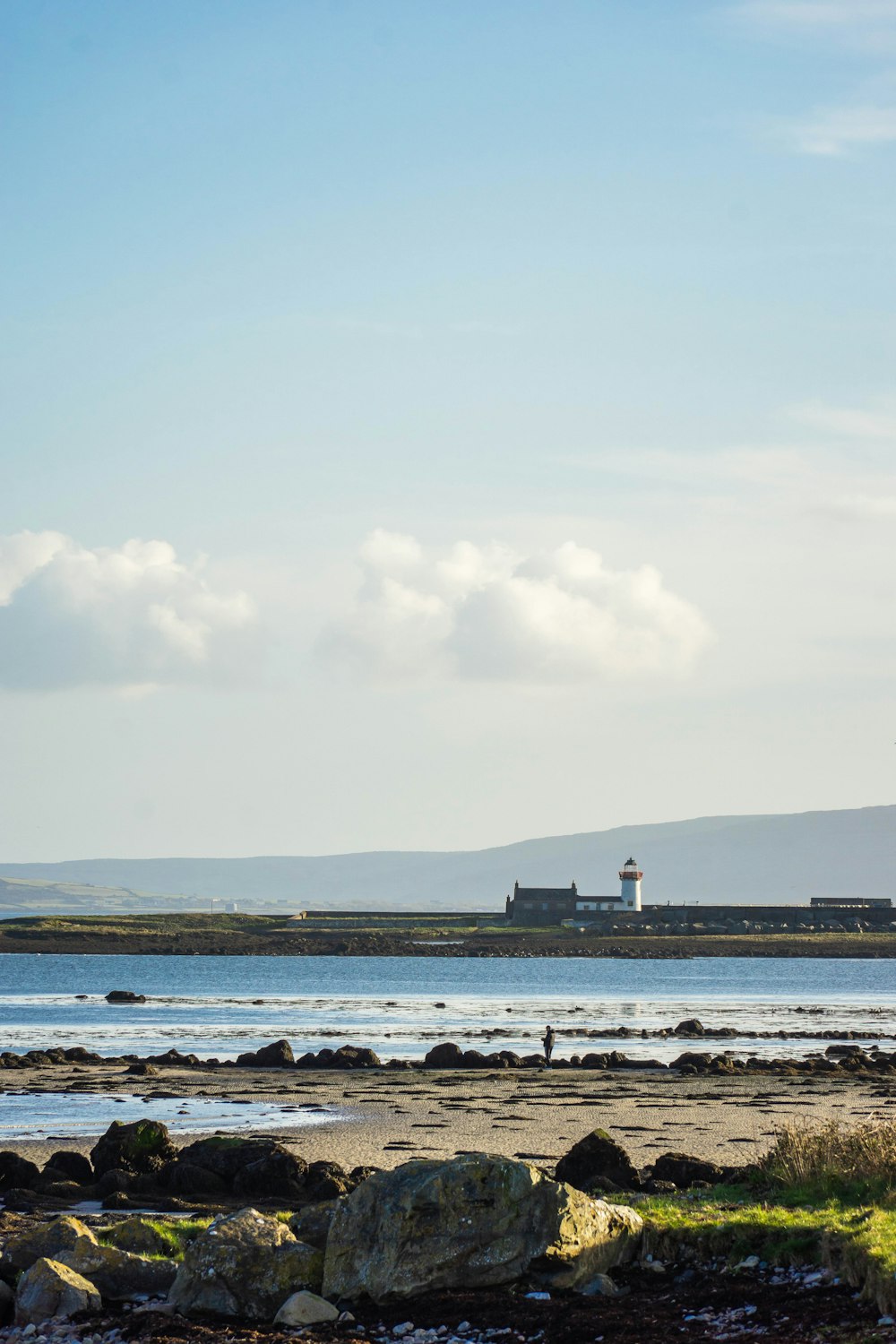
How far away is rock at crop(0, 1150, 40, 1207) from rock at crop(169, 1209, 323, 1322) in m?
7.50

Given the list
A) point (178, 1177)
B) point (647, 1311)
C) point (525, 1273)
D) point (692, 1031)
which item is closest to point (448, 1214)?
point (525, 1273)

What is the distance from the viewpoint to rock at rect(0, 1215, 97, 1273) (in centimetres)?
1549

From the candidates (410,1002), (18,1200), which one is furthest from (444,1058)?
(410,1002)

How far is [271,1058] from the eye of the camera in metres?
42.1

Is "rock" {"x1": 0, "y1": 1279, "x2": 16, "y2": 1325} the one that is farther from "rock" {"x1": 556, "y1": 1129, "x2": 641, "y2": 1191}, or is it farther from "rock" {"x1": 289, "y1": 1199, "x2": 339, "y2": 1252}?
"rock" {"x1": 556, "y1": 1129, "x2": 641, "y2": 1191}

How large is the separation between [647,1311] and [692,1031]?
139ft

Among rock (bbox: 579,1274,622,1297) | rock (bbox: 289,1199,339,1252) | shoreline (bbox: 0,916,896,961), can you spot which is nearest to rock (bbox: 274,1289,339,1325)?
rock (bbox: 289,1199,339,1252)

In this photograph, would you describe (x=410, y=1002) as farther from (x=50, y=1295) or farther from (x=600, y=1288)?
(x=600, y=1288)

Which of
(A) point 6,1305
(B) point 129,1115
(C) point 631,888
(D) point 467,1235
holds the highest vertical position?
(C) point 631,888

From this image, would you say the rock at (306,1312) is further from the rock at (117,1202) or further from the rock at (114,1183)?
the rock at (114,1183)

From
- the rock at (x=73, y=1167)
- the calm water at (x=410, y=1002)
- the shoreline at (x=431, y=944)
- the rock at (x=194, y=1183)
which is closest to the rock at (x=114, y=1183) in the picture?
the rock at (x=194, y=1183)

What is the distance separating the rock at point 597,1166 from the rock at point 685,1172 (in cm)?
39

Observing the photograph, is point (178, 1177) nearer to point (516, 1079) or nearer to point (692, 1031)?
point (516, 1079)

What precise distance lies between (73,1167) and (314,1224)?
790 cm
